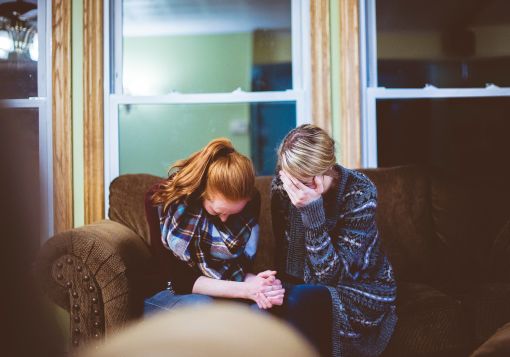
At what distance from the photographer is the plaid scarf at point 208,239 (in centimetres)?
179

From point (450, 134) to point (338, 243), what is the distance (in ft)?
5.42

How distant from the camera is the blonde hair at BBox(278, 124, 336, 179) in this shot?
180 cm

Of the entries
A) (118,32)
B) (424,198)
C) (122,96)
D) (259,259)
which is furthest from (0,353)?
(118,32)

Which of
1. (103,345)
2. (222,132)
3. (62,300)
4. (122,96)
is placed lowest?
(103,345)

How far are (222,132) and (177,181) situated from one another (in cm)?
125

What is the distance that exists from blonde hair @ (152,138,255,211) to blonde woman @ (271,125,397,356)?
0.17 m

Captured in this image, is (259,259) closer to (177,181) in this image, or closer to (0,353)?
(177,181)

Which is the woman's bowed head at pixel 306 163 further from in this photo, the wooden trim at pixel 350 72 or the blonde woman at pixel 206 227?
the wooden trim at pixel 350 72

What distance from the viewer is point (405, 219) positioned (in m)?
2.54

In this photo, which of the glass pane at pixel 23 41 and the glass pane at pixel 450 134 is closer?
the glass pane at pixel 23 41

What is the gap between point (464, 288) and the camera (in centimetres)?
221

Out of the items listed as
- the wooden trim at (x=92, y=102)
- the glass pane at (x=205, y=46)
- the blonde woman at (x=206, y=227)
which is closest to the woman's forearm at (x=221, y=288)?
the blonde woman at (x=206, y=227)

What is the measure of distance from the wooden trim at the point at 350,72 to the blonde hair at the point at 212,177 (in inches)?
47.6

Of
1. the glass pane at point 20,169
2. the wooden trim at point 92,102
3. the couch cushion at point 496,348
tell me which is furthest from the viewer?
the wooden trim at point 92,102
